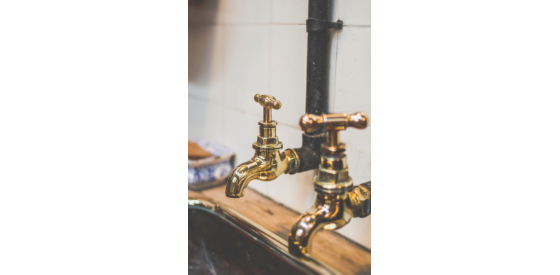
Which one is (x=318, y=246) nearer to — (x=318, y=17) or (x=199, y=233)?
(x=199, y=233)

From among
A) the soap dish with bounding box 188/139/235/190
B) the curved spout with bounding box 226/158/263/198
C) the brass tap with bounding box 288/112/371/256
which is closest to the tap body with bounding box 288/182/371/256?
the brass tap with bounding box 288/112/371/256

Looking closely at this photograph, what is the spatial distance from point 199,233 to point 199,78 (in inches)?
22.3

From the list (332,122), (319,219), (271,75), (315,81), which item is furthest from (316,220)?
(271,75)

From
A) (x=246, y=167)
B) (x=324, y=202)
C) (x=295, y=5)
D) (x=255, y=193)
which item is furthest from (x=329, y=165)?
(x=255, y=193)

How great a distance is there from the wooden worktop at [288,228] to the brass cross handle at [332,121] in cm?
34

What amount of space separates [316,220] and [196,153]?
66cm

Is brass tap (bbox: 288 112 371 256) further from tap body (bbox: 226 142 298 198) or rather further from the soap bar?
the soap bar

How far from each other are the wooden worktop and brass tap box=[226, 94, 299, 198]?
0.57 ft

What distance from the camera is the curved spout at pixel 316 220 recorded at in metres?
0.48

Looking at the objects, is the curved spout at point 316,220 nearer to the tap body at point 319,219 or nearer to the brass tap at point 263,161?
the tap body at point 319,219

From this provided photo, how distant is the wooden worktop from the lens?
70 cm

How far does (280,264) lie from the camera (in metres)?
0.70

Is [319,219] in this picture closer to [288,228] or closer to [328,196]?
[328,196]

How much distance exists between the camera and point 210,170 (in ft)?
3.41
